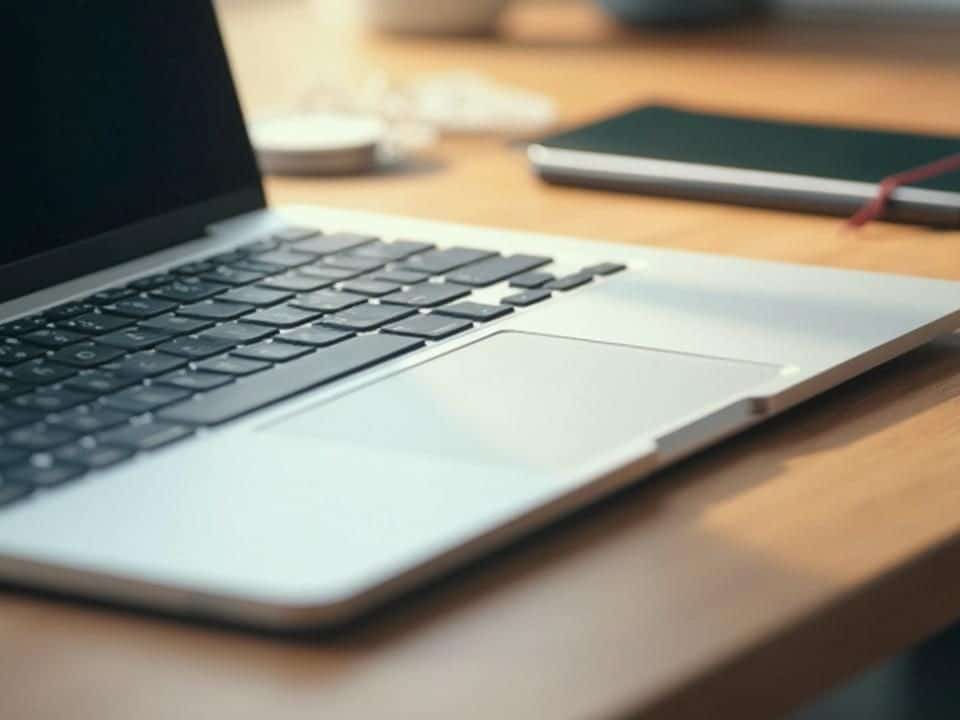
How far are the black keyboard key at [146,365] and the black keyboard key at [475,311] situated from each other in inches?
4.5

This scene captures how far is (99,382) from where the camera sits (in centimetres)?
66

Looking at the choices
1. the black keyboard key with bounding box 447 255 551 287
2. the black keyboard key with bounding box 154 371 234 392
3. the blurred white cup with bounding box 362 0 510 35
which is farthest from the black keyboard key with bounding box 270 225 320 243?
the blurred white cup with bounding box 362 0 510 35

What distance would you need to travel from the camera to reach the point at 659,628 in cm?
51

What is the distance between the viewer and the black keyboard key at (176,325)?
0.73 m

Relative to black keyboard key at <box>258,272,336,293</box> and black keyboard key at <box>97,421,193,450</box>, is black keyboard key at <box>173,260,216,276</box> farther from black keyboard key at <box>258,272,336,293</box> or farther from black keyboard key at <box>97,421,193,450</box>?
black keyboard key at <box>97,421,193,450</box>

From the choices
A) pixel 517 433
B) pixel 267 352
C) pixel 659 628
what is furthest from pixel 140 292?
pixel 659 628

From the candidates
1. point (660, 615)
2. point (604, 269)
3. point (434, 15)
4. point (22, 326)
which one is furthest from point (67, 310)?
point (434, 15)

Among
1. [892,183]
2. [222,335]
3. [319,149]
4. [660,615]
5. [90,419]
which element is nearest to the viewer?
[660,615]

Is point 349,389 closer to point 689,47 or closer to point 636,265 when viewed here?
point 636,265

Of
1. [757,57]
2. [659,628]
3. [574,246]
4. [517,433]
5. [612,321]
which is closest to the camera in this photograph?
[659,628]

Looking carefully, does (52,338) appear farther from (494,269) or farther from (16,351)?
(494,269)

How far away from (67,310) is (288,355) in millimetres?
124

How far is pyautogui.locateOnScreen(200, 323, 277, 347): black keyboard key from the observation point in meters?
0.72

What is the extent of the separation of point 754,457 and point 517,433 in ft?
0.29
